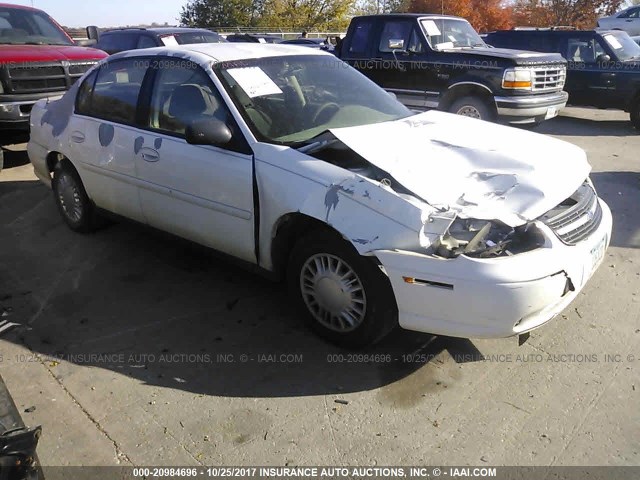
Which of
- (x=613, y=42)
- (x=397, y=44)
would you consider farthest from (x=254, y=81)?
(x=613, y=42)

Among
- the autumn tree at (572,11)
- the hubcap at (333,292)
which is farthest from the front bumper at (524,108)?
the autumn tree at (572,11)

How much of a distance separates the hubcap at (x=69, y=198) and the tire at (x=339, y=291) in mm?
2664

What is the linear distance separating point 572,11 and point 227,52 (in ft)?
102

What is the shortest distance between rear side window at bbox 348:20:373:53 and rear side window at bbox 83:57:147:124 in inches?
235

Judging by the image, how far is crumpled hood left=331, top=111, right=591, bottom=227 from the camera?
3.02 metres

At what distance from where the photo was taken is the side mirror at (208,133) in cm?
354

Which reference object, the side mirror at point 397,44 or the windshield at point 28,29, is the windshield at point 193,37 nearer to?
the windshield at point 28,29

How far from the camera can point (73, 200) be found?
5.26 m

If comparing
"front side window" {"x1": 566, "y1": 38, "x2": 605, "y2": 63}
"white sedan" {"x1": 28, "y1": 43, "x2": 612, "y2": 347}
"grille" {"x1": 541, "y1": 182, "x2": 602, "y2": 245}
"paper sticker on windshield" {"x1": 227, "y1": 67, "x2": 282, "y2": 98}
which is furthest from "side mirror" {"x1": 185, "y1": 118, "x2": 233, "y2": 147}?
"front side window" {"x1": 566, "y1": 38, "x2": 605, "y2": 63}

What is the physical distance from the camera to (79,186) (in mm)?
5090

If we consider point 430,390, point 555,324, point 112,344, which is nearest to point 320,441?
point 430,390

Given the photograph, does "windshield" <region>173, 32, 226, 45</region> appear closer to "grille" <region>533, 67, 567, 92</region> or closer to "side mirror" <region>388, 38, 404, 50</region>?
"side mirror" <region>388, 38, 404, 50</region>

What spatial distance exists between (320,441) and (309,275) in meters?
1.04

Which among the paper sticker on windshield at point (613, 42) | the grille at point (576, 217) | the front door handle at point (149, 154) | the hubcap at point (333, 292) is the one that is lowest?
the hubcap at point (333, 292)
